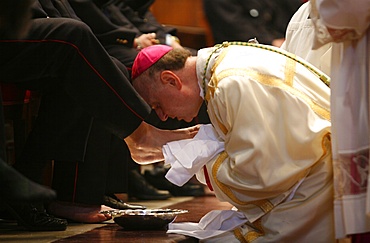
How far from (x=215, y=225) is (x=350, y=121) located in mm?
1014

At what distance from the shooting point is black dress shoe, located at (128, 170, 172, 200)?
21.6 feet

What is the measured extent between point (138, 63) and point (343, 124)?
1.37 m

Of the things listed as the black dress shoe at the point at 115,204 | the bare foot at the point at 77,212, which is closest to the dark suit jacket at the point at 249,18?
the black dress shoe at the point at 115,204

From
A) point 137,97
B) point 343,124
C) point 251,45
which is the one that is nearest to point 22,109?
point 137,97

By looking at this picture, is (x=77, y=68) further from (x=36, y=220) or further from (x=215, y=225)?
(x=215, y=225)

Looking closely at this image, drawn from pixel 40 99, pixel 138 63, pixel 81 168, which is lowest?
pixel 81 168

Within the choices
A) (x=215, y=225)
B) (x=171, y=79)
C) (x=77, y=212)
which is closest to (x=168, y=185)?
(x=77, y=212)

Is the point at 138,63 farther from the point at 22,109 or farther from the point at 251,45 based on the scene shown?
the point at 22,109

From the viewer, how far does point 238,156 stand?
12.6 feet

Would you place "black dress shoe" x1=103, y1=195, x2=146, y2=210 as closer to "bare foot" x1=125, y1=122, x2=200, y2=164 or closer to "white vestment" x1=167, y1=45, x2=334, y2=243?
"bare foot" x1=125, y1=122, x2=200, y2=164

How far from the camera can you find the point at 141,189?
6.61 metres

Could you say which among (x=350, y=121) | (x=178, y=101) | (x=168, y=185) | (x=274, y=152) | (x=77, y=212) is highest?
(x=350, y=121)

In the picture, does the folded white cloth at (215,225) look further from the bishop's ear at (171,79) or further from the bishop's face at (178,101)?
the bishop's ear at (171,79)

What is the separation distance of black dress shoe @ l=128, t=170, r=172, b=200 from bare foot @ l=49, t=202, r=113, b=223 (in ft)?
5.80
